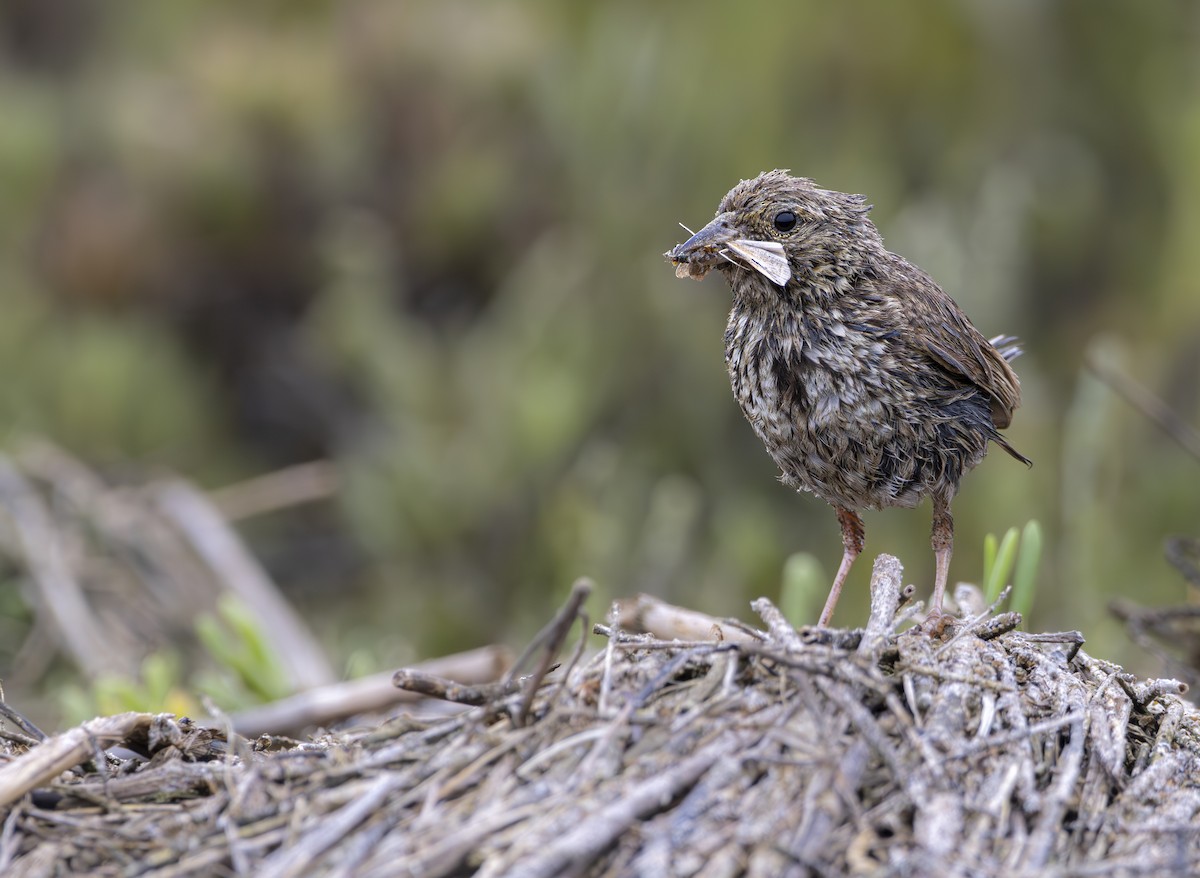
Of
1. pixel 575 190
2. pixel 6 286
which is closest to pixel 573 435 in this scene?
pixel 575 190

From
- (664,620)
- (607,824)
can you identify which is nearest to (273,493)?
(664,620)

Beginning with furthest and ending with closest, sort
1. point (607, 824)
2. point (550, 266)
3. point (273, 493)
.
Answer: point (550, 266), point (273, 493), point (607, 824)

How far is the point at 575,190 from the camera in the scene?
28.5ft

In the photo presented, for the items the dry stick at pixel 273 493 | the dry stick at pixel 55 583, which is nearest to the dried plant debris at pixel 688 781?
the dry stick at pixel 55 583

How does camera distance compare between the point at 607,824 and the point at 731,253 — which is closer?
the point at 607,824

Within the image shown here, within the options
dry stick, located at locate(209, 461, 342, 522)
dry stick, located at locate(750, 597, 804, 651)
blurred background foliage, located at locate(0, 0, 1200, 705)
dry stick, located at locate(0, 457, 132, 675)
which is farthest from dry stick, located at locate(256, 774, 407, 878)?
blurred background foliage, located at locate(0, 0, 1200, 705)

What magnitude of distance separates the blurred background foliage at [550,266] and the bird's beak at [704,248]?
2.80 m

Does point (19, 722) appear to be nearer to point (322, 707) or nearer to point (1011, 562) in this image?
point (322, 707)

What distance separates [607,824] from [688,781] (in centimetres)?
18

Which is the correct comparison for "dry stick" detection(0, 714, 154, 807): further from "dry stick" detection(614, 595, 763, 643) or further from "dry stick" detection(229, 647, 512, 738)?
"dry stick" detection(614, 595, 763, 643)

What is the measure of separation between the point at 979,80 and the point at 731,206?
22.7ft

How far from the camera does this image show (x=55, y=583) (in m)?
5.43

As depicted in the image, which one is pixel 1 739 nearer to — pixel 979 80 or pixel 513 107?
pixel 513 107

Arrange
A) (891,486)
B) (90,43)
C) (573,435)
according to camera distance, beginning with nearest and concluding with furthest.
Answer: (891,486), (573,435), (90,43)
